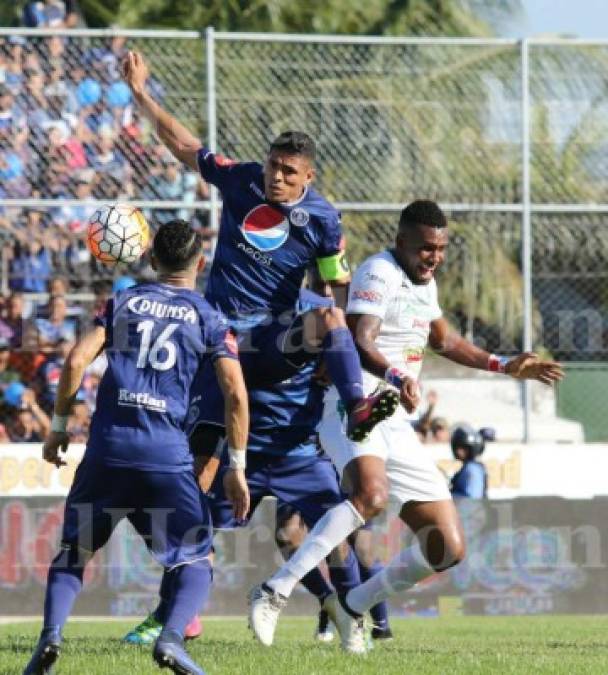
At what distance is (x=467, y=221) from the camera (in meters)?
17.1

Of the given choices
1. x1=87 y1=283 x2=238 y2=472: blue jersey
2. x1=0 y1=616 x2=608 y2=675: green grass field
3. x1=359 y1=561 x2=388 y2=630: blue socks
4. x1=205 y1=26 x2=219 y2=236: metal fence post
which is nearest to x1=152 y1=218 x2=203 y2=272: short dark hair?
x1=87 y1=283 x2=238 y2=472: blue jersey

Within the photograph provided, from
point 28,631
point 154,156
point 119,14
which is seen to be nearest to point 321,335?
point 28,631

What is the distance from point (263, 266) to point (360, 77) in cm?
749

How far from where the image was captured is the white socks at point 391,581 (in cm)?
901

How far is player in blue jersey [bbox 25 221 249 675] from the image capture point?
7.15m

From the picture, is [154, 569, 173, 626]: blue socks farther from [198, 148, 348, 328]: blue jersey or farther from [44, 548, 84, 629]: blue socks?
[198, 148, 348, 328]: blue jersey

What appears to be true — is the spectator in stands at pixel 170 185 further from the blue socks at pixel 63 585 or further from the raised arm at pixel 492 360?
the blue socks at pixel 63 585

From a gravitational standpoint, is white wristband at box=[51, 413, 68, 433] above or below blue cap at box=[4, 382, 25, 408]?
below

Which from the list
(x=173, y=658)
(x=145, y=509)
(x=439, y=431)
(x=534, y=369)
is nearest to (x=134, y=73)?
(x=534, y=369)

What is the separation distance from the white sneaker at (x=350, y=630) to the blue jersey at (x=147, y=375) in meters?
2.21

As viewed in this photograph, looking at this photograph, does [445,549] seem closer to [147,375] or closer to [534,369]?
[534,369]

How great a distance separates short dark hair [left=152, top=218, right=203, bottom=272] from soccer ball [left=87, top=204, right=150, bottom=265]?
139 inches

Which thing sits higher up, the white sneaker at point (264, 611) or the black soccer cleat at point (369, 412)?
the black soccer cleat at point (369, 412)

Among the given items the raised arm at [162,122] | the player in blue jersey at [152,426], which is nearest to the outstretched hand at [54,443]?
the player in blue jersey at [152,426]
